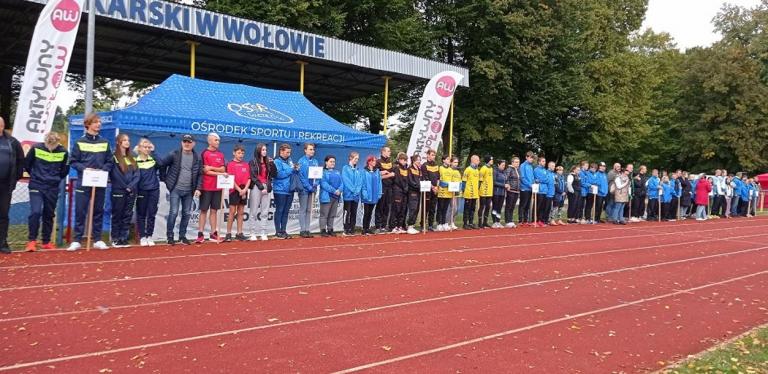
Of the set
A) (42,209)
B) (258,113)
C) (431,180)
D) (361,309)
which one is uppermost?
(258,113)

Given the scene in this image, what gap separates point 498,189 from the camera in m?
15.2

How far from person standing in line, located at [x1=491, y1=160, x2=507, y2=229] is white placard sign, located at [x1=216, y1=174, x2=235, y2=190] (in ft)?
24.4

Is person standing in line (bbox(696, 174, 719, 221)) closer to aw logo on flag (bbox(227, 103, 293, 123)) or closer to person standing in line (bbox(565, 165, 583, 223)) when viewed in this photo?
person standing in line (bbox(565, 165, 583, 223))

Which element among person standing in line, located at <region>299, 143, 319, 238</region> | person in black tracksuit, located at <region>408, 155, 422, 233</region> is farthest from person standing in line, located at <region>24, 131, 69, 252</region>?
person in black tracksuit, located at <region>408, 155, 422, 233</region>

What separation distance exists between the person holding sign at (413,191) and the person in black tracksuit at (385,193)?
45 centimetres

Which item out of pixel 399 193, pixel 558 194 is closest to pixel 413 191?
pixel 399 193

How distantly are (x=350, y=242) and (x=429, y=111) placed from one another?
21.2ft

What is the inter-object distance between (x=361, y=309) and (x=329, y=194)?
6310 millimetres

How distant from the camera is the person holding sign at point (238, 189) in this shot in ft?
34.7

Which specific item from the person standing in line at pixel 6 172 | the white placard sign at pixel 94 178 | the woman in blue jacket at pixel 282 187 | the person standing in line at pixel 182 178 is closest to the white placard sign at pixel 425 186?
the woman in blue jacket at pixel 282 187

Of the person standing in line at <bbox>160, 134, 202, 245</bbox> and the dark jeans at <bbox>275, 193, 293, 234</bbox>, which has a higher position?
the person standing in line at <bbox>160, 134, 202, 245</bbox>

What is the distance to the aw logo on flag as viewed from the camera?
40.4 feet

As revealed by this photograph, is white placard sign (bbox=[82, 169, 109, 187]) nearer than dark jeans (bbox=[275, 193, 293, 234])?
Yes

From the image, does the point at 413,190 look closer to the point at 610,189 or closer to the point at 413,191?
the point at 413,191
